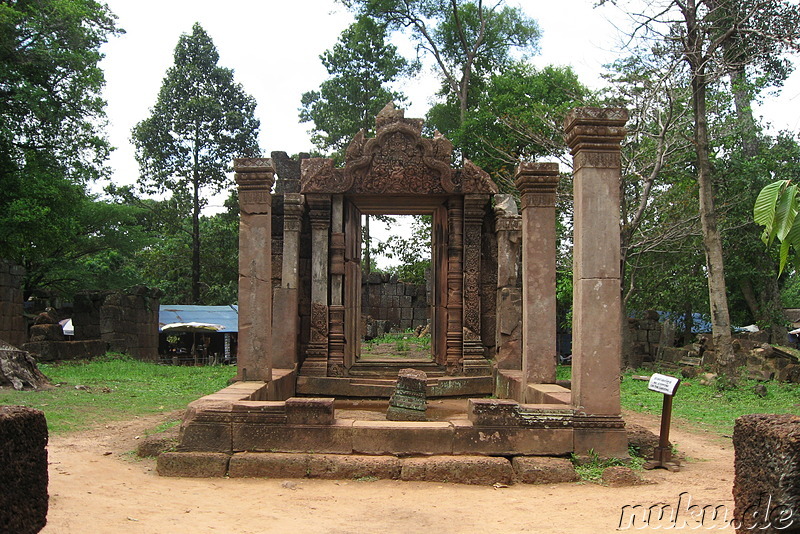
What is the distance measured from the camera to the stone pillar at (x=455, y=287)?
11203 millimetres

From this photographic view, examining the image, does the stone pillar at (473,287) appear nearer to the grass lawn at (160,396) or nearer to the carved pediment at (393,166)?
the carved pediment at (393,166)

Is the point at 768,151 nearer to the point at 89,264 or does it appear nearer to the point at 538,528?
the point at 538,528

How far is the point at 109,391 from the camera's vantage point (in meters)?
11.7

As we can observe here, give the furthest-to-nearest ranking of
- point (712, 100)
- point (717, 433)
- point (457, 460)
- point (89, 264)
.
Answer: point (89, 264)
point (712, 100)
point (717, 433)
point (457, 460)

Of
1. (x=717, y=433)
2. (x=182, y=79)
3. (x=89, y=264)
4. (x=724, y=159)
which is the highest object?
(x=182, y=79)

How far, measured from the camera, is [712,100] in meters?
17.9

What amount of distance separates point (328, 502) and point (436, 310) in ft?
21.7

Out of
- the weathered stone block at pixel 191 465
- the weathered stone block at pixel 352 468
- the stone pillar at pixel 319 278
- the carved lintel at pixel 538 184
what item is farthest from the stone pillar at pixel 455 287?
the weathered stone block at pixel 191 465

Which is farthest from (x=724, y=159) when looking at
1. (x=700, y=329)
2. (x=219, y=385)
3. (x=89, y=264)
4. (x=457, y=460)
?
(x=89, y=264)

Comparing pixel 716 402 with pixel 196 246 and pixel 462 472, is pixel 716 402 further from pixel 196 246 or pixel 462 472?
pixel 196 246

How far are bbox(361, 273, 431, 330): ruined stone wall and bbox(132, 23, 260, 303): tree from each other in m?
8.88

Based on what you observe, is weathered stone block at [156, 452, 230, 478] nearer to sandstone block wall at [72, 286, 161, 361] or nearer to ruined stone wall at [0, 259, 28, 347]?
ruined stone wall at [0, 259, 28, 347]

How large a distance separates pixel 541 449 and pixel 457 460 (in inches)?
32.4

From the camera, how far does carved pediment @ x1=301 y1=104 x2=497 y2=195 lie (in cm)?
1089
